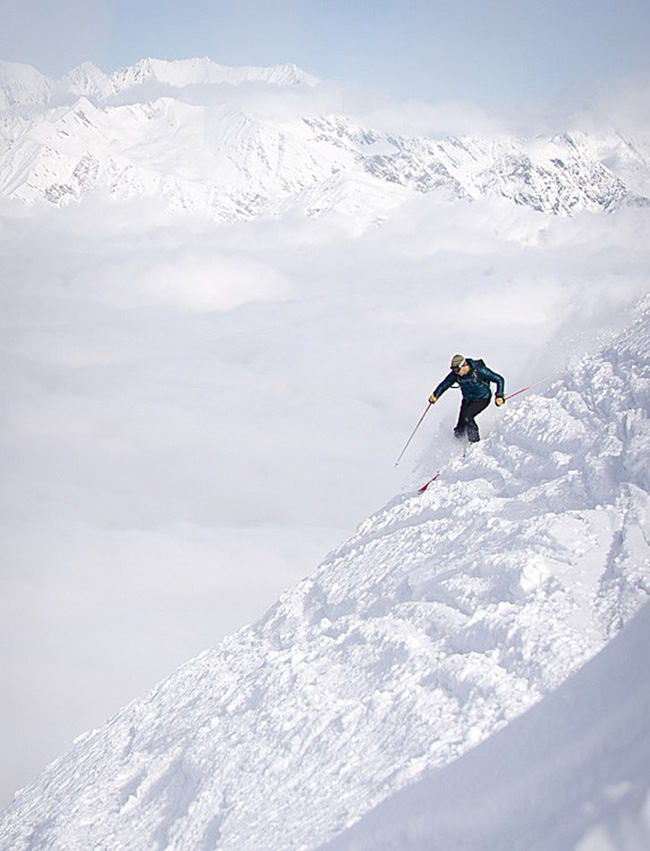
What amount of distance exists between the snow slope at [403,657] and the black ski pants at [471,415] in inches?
36.7

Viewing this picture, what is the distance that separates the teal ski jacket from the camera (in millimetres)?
11234

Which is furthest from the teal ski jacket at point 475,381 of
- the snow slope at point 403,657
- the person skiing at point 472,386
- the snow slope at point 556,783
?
the snow slope at point 556,783

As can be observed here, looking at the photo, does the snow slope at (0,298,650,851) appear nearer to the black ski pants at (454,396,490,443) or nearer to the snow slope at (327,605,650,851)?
the snow slope at (327,605,650,851)

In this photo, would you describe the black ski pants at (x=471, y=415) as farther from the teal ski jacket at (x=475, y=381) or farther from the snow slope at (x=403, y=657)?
the snow slope at (x=403, y=657)

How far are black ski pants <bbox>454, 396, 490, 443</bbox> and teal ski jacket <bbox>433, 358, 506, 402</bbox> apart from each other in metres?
0.08

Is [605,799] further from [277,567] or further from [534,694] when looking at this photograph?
[277,567]

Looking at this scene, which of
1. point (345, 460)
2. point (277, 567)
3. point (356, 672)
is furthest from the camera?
point (345, 460)

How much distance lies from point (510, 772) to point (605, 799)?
1126mm

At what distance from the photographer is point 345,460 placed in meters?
146

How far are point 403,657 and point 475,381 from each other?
5435 millimetres

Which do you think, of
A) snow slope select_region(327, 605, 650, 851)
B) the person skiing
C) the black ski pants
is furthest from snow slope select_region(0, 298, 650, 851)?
the black ski pants

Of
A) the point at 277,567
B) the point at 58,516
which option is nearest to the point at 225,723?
the point at 277,567

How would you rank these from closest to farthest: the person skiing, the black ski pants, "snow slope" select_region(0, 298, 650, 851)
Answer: "snow slope" select_region(0, 298, 650, 851), the person skiing, the black ski pants

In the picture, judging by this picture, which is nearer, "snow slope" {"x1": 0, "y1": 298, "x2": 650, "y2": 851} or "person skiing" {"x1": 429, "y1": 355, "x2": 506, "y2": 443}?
"snow slope" {"x1": 0, "y1": 298, "x2": 650, "y2": 851}
